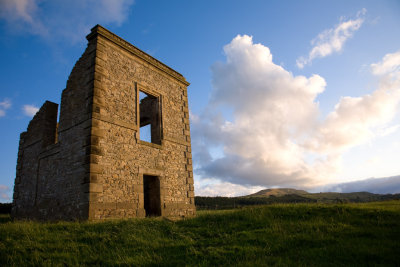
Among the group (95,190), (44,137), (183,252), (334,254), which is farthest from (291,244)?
(44,137)

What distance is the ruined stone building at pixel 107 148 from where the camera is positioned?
920 cm

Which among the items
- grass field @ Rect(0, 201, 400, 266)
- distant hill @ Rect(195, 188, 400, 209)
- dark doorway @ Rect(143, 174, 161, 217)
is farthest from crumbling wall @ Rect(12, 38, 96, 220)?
distant hill @ Rect(195, 188, 400, 209)

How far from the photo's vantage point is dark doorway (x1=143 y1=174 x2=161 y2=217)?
1129 cm

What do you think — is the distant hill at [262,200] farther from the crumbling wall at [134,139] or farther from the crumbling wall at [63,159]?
the crumbling wall at [63,159]

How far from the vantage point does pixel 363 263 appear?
4.72m

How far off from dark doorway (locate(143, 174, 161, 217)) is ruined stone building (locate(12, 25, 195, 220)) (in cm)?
5

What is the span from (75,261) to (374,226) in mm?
7989

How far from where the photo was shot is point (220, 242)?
655cm

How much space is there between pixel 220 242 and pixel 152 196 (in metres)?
5.73

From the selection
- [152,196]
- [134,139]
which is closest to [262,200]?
[152,196]

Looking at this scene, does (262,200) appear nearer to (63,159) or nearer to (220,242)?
(63,159)

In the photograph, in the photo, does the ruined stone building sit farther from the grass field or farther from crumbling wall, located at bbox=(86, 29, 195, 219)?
the grass field

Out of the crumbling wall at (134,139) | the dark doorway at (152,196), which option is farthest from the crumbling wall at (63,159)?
the dark doorway at (152,196)

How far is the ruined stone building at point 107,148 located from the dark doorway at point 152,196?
5 cm
